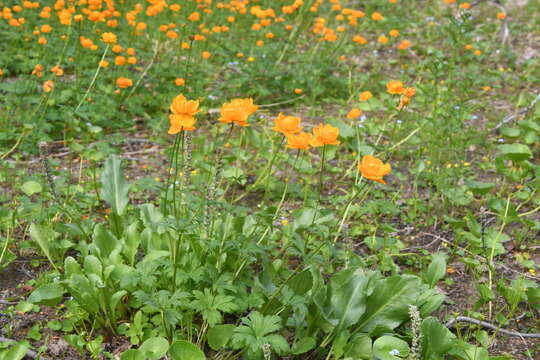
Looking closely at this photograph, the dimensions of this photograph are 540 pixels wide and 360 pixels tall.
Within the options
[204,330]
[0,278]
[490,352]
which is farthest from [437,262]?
[0,278]

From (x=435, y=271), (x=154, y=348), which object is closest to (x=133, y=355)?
(x=154, y=348)

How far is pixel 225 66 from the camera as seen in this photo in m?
4.98

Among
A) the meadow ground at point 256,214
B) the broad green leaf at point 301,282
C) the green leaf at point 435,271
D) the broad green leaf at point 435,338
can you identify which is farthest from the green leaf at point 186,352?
the green leaf at point 435,271

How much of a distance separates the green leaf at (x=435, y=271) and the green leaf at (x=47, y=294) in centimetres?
164

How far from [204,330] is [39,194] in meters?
1.58

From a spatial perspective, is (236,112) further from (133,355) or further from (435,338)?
(435,338)

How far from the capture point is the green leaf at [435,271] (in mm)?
2385

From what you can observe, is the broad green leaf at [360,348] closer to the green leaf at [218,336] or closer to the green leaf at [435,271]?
the green leaf at [218,336]

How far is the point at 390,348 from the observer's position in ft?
6.29

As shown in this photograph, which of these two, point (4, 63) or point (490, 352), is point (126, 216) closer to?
point (490, 352)

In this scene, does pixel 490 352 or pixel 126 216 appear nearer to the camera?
pixel 490 352

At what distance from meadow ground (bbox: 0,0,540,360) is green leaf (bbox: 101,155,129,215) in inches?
0.5

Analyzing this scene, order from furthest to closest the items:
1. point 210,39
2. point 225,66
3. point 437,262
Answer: point 210,39, point 225,66, point 437,262

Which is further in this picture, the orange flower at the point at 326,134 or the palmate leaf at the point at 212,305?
the orange flower at the point at 326,134
